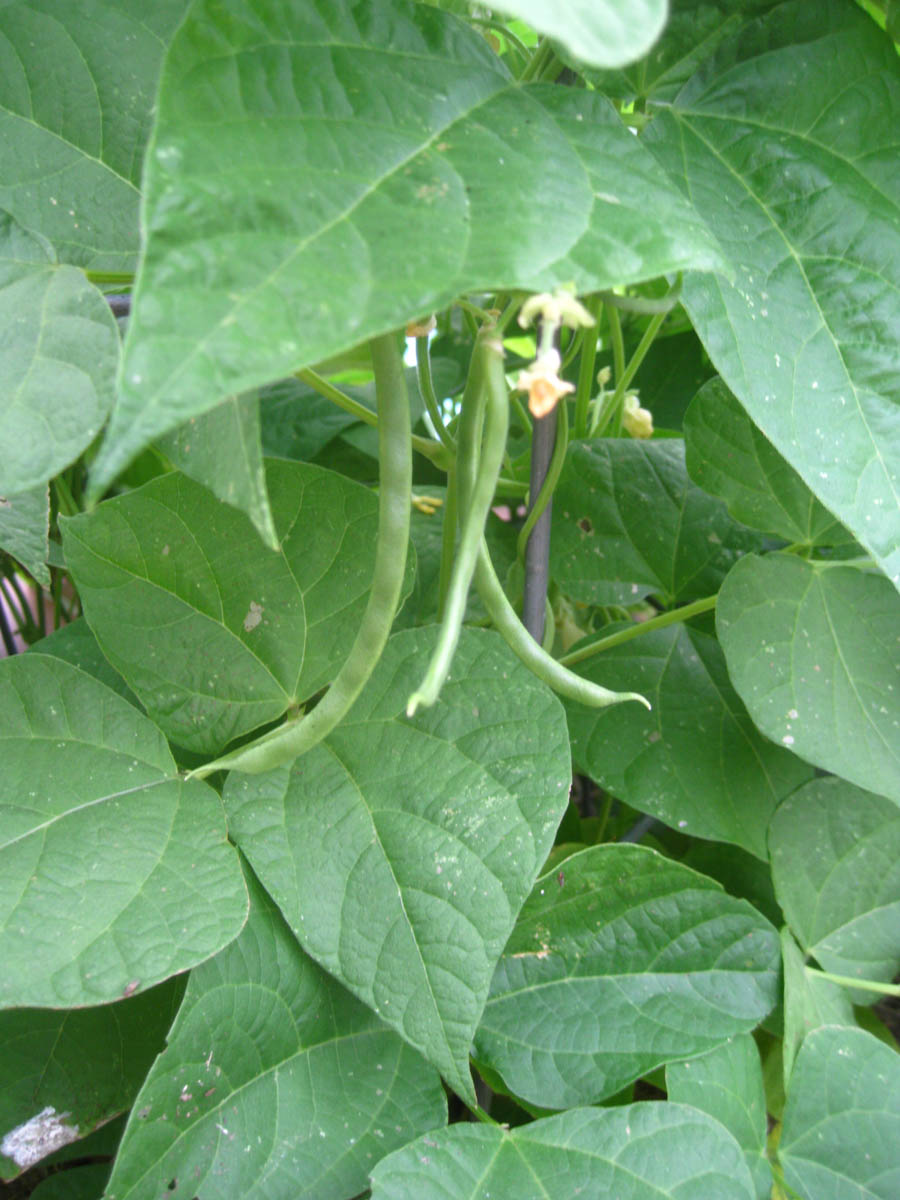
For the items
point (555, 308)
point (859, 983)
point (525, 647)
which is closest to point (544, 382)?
point (555, 308)

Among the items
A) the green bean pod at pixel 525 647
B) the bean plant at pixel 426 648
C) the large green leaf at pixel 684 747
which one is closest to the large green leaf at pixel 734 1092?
the bean plant at pixel 426 648

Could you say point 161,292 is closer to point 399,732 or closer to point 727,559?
point 399,732

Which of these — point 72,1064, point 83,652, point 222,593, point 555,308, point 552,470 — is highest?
point 555,308

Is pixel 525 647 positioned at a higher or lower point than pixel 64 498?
higher

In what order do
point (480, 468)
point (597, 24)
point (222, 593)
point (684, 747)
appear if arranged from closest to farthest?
point (597, 24) → point (480, 468) → point (222, 593) → point (684, 747)

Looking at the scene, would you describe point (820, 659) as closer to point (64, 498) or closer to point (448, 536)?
point (448, 536)

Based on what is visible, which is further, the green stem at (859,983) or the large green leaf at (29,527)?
the green stem at (859,983)

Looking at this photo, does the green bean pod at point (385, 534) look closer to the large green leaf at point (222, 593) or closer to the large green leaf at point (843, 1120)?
the large green leaf at point (222, 593)
